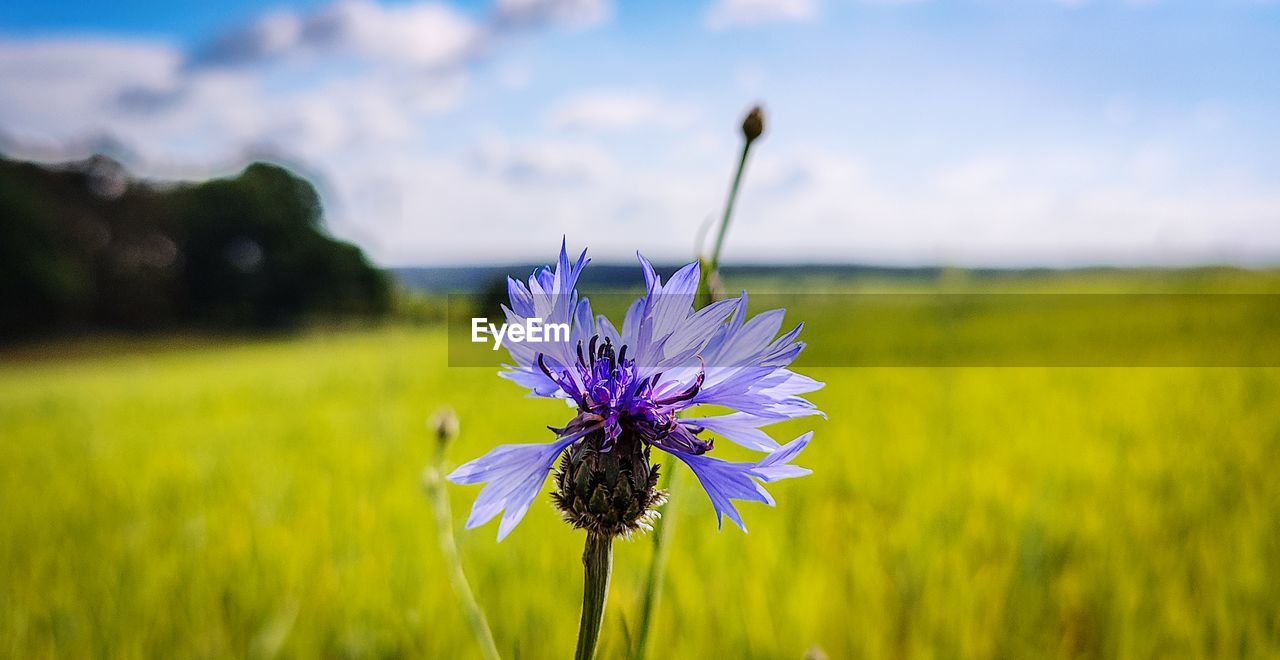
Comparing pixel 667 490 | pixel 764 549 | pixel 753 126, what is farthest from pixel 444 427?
pixel 764 549

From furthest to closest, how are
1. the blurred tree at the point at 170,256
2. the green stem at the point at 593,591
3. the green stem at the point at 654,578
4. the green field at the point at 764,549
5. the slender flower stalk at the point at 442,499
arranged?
1. the blurred tree at the point at 170,256
2. the green field at the point at 764,549
3. the slender flower stalk at the point at 442,499
4. the green stem at the point at 654,578
5. the green stem at the point at 593,591

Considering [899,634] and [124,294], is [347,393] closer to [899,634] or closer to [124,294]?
[899,634]

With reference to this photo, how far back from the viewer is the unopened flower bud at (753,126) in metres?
0.76

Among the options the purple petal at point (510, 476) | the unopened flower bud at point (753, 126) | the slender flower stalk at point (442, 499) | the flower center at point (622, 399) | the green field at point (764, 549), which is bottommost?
the green field at point (764, 549)

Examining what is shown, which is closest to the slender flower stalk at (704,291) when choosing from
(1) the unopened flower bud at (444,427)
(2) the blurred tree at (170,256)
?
(1) the unopened flower bud at (444,427)

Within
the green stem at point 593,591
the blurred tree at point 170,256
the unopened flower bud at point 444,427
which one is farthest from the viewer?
the blurred tree at point 170,256

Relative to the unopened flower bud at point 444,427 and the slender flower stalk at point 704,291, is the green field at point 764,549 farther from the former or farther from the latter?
the unopened flower bud at point 444,427

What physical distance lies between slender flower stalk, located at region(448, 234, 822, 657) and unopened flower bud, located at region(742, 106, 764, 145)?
0.20 metres

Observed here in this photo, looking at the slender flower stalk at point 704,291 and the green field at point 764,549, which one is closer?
the slender flower stalk at point 704,291

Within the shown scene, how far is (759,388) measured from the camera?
2.28 feet

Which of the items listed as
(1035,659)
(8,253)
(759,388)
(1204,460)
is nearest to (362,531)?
(1035,659)

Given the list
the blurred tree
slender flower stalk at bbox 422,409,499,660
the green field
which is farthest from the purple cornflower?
the blurred tree

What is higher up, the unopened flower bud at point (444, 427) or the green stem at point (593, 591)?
the unopened flower bud at point (444, 427)

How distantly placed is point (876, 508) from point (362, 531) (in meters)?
2.10
